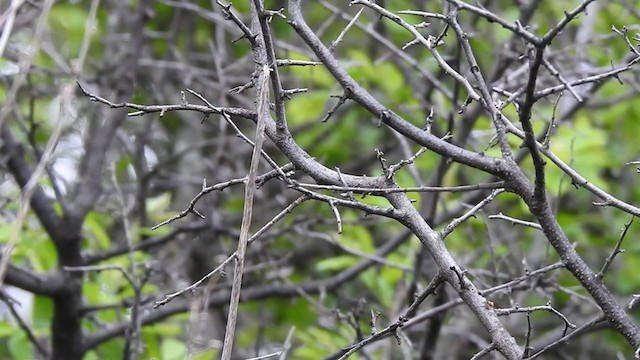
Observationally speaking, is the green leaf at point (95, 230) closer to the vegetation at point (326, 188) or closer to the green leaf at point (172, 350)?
the vegetation at point (326, 188)

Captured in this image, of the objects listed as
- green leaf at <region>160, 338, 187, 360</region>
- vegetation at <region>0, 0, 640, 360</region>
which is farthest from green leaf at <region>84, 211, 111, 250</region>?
green leaf at <region>160, 338, 187, 360</region>

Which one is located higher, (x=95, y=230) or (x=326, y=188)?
(x=95, y=230)

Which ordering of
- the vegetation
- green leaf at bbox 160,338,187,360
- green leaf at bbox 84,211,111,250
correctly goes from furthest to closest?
green leaf at bbox 84,211,111,250
green leaf at bbox 160,338,187,360
the vegetation

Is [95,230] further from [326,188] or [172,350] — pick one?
[326,188]

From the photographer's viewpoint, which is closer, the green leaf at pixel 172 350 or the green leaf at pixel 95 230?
the green leaf at pixel 172 350

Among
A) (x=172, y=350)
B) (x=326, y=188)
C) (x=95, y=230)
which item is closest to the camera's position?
Answer: (x=326, y=188)

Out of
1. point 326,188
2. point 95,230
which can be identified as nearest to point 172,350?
point 95,230

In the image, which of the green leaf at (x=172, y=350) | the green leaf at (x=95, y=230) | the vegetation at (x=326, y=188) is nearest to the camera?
the vegetation at (x=326, y=188)

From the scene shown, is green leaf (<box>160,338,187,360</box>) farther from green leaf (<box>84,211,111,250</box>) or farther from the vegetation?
green leaf (<box>84,211,111,250</box>)

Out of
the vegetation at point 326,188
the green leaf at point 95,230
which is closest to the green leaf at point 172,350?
the vegetation at point 326,188

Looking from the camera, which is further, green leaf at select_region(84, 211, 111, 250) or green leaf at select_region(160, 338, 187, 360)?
green leaf at select_region(84, 211, 111, 250)

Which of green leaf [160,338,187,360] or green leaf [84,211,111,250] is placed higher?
green leaf [84,211,111,250]

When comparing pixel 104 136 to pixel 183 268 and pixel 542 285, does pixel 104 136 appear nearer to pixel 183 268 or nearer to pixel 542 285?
pixel 183 268

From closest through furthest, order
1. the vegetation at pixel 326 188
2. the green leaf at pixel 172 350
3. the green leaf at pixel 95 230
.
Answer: the vegetation at pixel 326 188
the green leaf at pixel 172 350
the green leaf at pixel 95 230
